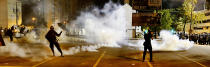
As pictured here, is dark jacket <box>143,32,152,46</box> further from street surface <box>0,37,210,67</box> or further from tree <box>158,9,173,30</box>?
tree <box>158,9,173,30</box>

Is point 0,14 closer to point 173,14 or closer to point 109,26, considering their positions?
point 109,26

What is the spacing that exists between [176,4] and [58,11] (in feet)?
117

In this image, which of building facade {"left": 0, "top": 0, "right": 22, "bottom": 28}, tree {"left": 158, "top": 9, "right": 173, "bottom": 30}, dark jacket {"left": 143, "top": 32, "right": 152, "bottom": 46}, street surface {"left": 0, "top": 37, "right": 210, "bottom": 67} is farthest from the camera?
tree {"left": 158, "top": 9, "right": 173, "bottom": 30}

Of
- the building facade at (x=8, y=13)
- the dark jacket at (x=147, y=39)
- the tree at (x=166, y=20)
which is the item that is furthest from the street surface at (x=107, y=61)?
the tree at (x=166, y=20)

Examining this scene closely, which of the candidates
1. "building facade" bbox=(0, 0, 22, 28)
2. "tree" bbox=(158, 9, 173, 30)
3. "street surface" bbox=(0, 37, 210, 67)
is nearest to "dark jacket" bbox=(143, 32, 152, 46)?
"street surface" bbox=(0, 37, 210, 67)

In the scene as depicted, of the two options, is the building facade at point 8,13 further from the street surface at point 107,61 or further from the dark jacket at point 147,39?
the dark jacket at point 147,39

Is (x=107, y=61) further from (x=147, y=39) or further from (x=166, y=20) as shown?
(x=166, y=20)

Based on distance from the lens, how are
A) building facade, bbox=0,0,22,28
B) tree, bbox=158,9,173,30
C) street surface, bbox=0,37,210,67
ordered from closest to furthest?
1. street surface, bbox=0,37,210,67
2. building facade, bbox=0,0,22,28
3. tree, bbox=158,9,173,30

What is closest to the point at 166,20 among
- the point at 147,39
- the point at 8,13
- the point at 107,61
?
the point at 8,13

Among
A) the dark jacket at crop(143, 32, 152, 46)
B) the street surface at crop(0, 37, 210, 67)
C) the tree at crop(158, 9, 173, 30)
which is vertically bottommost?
the street surface at crop(0, 37, 210, 67)

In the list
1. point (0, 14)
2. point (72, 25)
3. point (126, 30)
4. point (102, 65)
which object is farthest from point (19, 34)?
point (72, 25)

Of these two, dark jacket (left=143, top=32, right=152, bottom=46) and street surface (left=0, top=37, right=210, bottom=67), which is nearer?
street surface (left=0, top=37, right=210, bottom=67)

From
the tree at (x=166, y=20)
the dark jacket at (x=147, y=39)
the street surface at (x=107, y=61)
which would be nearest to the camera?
the street surface at (x=107, y=61)

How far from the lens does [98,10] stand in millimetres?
77250
